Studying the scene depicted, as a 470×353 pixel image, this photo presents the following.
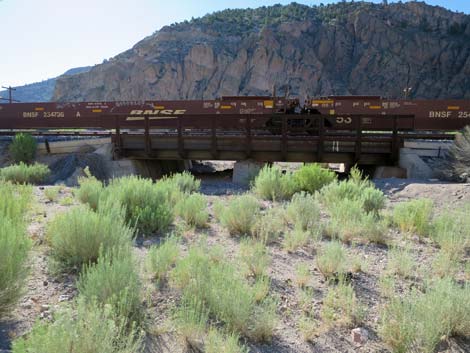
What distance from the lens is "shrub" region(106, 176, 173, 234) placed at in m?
6.42

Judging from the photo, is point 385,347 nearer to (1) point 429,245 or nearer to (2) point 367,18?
(1) point 429,245

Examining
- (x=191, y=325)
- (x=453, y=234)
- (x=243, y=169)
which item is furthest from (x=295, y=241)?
(x=243, y=169)

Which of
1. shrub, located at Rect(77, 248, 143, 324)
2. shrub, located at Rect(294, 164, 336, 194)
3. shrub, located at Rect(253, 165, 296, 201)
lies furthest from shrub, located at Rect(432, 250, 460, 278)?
shrub, located at Rect(294, 164, 336, 194)

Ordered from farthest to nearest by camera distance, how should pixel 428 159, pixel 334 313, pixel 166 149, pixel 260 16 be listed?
pixel 260 16 < pixel 166 149 < pixel 428 159 < pixel 334 313

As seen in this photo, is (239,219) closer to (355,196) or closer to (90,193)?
(355,196)

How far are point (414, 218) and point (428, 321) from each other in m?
3.66

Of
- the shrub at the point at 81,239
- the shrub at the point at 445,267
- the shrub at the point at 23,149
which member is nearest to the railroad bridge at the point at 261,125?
the shrub at the point at 23,149

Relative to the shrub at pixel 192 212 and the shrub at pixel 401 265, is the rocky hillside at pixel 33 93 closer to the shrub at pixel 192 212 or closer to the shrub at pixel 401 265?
the shrub at pixel 192 212

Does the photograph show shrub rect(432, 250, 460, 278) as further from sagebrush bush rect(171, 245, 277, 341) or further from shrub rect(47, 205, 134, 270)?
shrub rect(47, 205, 134, 270)

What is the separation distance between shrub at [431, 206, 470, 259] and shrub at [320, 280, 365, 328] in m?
1.92

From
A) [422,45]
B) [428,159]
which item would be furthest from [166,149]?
[422,45]

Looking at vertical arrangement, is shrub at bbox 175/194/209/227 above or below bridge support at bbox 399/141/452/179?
below

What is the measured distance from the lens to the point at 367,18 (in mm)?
75188

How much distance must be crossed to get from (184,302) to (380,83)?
72995 mm
